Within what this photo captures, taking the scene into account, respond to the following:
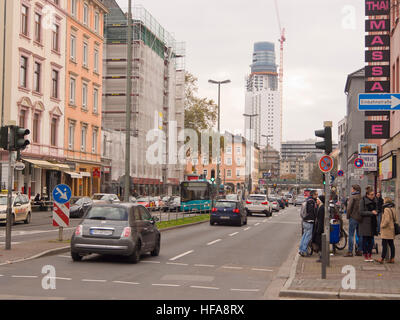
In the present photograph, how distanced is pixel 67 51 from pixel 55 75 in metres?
2.81

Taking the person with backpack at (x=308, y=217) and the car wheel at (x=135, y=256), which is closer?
the car wheel at (x=135, y=256)

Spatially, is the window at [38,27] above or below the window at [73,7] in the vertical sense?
below

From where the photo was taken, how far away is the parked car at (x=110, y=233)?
14.6 metres

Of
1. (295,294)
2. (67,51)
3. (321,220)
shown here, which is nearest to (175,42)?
(67,51)

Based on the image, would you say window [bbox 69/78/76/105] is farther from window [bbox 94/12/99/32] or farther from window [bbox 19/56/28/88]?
window [bbox 19/56/28/88]

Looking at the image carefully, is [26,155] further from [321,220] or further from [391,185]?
[321,220]

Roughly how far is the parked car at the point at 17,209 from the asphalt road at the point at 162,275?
37.3 feet

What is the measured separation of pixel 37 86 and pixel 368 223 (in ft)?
112

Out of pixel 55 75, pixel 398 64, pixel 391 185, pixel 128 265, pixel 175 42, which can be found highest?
pixel 175 42

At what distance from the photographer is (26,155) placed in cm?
4225

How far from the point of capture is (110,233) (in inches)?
576

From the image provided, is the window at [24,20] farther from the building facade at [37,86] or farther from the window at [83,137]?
the window at [83,137]

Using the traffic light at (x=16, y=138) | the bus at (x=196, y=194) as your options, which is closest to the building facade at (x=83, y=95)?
the bus at (x=196, y=194)

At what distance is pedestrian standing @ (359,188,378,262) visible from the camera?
614 inches
